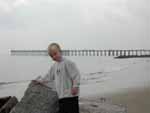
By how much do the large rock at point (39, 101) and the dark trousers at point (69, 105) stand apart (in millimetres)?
699

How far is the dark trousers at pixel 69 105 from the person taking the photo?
438 cm

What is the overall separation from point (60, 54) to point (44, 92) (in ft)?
4.22

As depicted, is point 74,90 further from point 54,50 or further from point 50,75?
point 54,50

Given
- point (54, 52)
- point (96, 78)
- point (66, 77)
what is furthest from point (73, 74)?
point (96, 78)

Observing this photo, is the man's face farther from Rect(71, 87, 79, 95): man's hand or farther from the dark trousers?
the dark trousers

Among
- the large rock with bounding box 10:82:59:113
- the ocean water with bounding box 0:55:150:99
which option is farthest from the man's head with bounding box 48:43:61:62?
the ocean water with bounding box 0:55:150:99

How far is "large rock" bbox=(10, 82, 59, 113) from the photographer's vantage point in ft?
17.2

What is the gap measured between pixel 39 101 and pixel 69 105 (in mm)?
1099

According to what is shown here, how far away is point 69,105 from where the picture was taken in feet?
14.5

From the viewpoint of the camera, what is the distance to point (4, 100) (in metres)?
6.69

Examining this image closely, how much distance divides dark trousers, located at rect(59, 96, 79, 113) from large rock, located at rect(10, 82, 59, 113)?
70 centimetres

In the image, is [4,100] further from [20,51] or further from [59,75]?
[20,51]

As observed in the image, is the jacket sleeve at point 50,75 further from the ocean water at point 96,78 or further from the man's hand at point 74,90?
the ocean water at point 96,78

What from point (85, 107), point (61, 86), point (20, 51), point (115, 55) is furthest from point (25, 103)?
point (20, 51)
